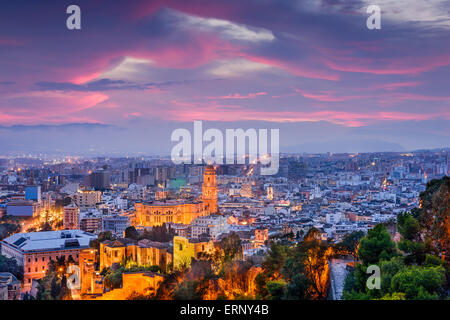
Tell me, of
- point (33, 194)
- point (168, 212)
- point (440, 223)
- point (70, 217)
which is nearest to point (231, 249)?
point (440, 223)

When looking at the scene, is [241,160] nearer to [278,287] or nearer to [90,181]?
[90,181]

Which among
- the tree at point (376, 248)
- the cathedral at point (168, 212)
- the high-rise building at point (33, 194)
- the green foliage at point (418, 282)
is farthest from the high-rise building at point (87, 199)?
the green foliage at point (418, 282)

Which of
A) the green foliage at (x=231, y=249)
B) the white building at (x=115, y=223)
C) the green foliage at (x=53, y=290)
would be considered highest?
the green foliage at (x=231, y=249)

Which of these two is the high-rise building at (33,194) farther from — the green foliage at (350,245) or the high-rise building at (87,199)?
the green foliage at (350,245)

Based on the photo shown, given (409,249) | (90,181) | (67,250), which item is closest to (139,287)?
(409,249)

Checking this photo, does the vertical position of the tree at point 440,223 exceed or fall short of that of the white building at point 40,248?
it exceeds it

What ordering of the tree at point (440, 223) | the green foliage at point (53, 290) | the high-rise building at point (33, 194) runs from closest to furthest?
the tree at point (440, 223) → the green foliage at point (53, 290) → the high-rise building at point (33, 194)

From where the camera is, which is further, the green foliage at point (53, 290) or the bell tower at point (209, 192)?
the bell tower at point (209, 192)

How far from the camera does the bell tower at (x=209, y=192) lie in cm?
1842

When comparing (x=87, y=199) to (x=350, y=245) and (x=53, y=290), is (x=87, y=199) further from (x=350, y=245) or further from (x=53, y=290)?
(x=350, y=245)

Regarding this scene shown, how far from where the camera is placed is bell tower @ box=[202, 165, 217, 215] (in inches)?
725

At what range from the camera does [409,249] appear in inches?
199

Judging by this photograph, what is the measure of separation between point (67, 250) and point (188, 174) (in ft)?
61.5

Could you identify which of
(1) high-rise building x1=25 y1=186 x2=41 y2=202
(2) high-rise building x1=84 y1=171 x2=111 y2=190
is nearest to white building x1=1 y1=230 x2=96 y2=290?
(1) high-rise building x1=25 y1=186 x2=41 y2=202
